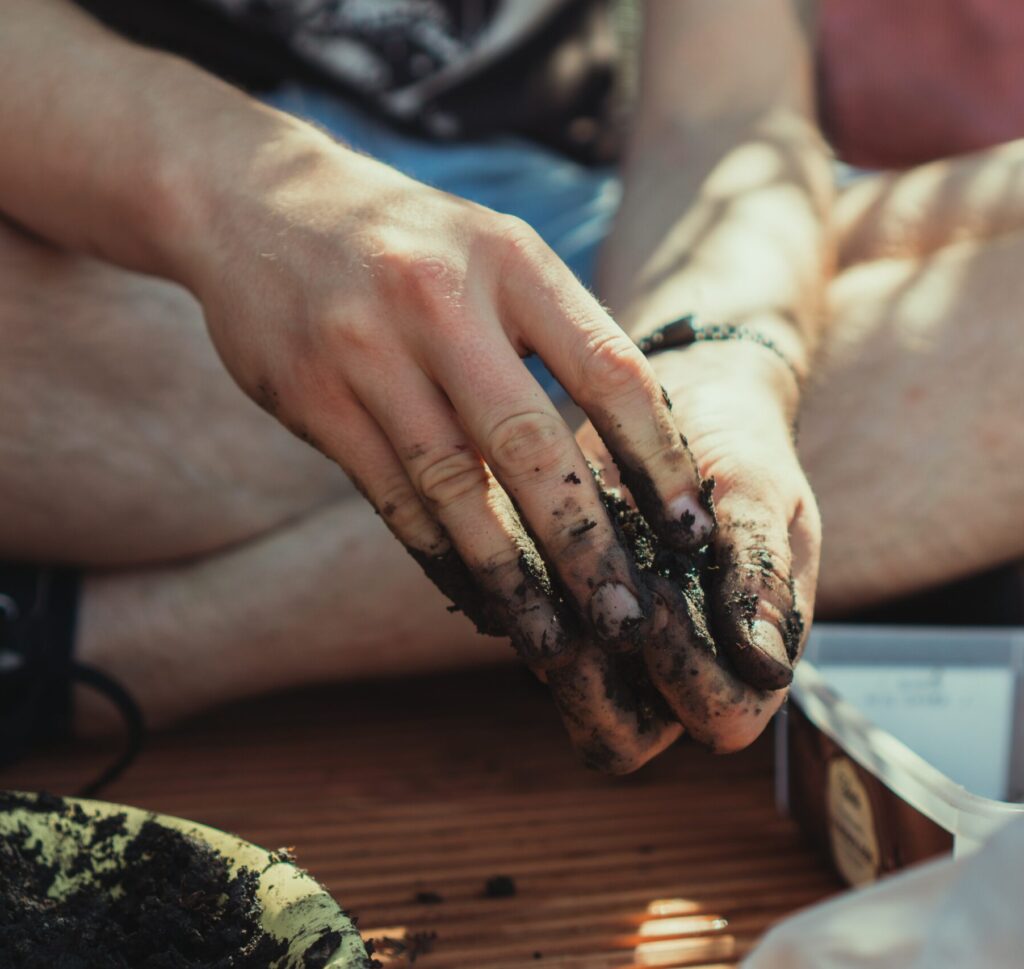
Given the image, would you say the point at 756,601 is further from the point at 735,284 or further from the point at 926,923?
the point at 735,284

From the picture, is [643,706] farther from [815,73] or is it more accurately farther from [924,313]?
[815,73]

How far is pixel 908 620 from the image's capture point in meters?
1.26

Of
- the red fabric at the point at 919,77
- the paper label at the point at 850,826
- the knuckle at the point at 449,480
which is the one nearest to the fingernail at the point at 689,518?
the knuckle at the point at 449,480

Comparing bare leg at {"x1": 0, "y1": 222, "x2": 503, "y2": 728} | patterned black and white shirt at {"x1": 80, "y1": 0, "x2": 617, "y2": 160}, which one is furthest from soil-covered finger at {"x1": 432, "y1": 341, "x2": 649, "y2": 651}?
patterned black and white shirt at {"x1": 80, "y1": 0, "x2": 617, "y2": 160}

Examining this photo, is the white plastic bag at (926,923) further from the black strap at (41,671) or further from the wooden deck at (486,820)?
the black strap at (41,671)

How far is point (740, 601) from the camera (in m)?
0.66

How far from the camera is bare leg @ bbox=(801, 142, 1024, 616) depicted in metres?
1.04

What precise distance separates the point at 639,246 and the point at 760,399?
0.45m

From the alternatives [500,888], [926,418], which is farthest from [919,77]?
[500,888]

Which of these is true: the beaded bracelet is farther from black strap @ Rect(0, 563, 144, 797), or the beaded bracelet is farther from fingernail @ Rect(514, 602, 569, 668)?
black strap @ Rect(0, 563, 144, 797)

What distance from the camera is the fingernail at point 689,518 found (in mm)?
661

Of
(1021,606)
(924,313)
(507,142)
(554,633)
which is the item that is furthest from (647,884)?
(507,142)

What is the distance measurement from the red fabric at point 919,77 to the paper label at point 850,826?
932 mm

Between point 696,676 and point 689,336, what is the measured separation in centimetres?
34
